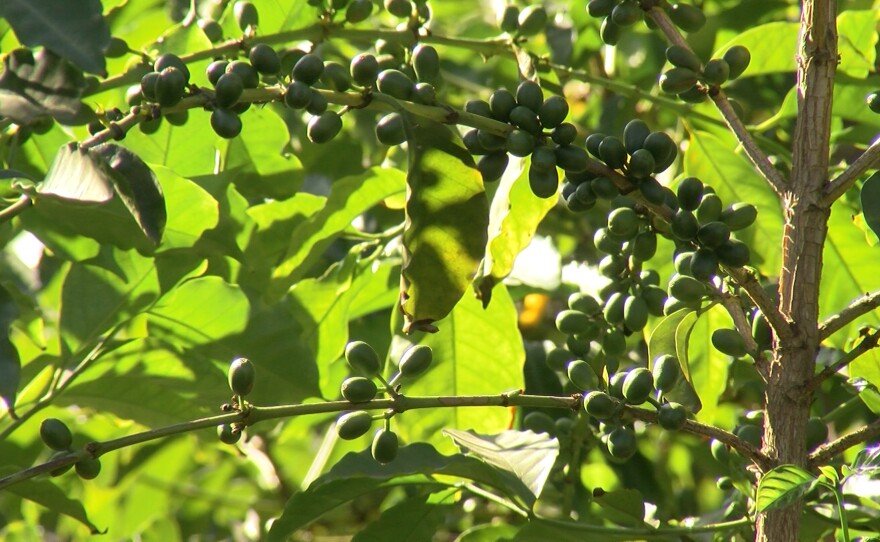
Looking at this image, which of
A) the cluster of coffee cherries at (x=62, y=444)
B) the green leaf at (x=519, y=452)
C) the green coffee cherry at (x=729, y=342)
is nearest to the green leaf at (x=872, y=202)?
the green coffee cherry at (x=729, y=342)

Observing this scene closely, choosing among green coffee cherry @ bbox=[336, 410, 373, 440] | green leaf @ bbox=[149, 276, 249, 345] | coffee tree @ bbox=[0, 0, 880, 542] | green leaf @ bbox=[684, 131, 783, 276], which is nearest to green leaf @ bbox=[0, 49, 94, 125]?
coffee tree @ bbox=[0, 0, 880, 542]

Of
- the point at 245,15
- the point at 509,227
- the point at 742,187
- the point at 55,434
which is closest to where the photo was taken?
the point at 55,434

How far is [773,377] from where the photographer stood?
1.01 metres

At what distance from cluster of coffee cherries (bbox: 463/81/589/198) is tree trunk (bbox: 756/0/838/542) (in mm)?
249

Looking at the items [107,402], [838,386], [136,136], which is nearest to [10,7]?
[136,136]

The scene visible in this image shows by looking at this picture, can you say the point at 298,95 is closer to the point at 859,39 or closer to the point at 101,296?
the point at 101,296

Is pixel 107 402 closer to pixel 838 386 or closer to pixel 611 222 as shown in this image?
pixel 611 222

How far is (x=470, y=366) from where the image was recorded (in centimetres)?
141

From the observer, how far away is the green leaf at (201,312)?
134 cm

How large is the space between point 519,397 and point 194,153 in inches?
27.1

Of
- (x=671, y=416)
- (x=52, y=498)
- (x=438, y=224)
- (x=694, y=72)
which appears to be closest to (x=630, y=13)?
(x=694, y=72)

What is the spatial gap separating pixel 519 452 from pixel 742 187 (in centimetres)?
58

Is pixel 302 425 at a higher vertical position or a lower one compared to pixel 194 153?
lower

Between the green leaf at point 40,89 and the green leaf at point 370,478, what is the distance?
1.47ft
